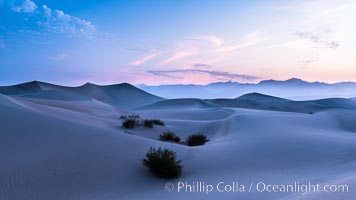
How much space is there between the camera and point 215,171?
7543 millimetres

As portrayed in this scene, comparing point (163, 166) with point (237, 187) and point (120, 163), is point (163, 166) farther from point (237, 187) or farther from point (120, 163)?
point (237, 187)

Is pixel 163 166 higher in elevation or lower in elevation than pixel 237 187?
higher

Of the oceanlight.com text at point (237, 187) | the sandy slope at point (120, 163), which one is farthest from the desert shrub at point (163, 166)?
the oceanlight.com text at point (237, 187)

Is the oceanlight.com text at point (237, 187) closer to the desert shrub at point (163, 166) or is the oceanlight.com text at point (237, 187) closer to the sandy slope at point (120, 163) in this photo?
the sandy slope at point (120, 163)

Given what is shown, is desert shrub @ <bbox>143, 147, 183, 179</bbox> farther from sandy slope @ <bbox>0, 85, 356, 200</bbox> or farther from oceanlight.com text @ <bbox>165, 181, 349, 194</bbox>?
oceanlight.com text @ <bbox>165, 181, 349, 194</bbox>

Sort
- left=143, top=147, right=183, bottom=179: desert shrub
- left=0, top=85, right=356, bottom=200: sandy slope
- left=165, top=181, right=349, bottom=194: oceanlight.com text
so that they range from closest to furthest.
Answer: left=165, top=181, right=349, bottom=194: oceanlight.com text → left=0, top=85, right=356, bottom=200: sandy slope → left=143, top=147, right=183, bottom=179: desert shrub

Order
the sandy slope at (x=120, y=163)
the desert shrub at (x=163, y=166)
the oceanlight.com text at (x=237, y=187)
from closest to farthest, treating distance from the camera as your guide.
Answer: the oceanlight.com text at (x=237, y=187) → the sandy slope at (x=120, y=163) → the desert shrub at (x=163, y=166)

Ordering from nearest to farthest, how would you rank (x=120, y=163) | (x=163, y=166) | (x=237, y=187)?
(x=237, y=187)
(x=163, y=166)
(x=120, y=163)

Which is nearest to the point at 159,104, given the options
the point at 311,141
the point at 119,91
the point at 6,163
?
the point at 119,91

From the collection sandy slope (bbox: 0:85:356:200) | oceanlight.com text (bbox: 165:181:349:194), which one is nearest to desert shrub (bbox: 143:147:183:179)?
sandy slope (bbox: 0:85:356:200)

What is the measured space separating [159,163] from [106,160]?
132 cm

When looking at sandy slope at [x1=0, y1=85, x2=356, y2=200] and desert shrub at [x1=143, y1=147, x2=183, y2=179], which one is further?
desert shrub at [x1=143, y1=147, x2=183, y2=179]

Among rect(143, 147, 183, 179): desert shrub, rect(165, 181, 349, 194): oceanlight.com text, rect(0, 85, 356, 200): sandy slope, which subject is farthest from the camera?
rect(143, 147, 183, 179): desert shrub

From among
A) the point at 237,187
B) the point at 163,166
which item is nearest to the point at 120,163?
the point at 163,166
